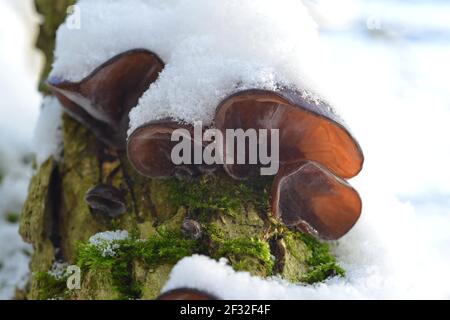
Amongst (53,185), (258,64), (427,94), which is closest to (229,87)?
(258,64)

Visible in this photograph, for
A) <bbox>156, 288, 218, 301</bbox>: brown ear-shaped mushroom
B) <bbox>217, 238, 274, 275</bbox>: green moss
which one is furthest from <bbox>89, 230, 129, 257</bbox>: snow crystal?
<bbox>156, 288, 218, 301</bbox>: brown ear-shaped mushroom

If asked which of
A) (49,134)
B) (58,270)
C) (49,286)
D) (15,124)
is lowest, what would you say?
(49,286)

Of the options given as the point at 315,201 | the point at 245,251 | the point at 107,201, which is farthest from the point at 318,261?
the point at 107,201

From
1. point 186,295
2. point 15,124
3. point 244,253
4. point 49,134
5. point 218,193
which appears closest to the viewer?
point 186,295

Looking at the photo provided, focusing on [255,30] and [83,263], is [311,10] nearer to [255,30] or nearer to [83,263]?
[255,30]

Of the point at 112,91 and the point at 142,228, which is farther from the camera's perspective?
the point at 112,91

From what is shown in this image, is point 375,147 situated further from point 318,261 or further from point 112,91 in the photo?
point 112,91

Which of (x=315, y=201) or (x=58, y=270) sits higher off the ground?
(x=315, y=201)
